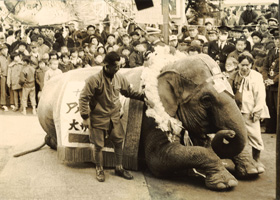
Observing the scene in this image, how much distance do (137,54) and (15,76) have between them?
1774 millimetres

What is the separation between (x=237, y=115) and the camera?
2801mm

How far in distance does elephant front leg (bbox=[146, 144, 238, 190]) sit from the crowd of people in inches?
51.8

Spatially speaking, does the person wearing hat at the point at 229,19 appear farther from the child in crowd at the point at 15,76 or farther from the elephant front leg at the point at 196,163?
the child in crowd at the point at 15,76

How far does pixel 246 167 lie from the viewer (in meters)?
3.18

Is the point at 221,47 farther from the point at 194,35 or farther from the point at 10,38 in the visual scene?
the point at 10,38

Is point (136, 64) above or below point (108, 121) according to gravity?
above

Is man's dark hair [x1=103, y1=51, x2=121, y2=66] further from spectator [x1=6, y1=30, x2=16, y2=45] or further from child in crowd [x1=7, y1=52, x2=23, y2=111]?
spectator [x1=6, y1=30, x2=16, y2=45]

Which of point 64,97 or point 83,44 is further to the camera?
point 83,44

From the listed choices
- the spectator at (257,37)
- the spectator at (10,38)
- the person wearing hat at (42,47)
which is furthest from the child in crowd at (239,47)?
the spectator at (10,38)

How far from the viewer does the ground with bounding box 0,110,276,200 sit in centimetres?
277

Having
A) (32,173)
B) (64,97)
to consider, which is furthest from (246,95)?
(32,173)

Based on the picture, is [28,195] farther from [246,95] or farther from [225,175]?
[246,95]

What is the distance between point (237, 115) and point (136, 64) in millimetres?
2014

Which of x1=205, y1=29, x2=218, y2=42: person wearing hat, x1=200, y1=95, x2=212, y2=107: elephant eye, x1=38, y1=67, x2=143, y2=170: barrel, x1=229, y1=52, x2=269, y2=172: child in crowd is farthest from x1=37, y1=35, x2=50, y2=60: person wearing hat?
x1=200, y1=95, x2=212, y2=107: elephant eye
